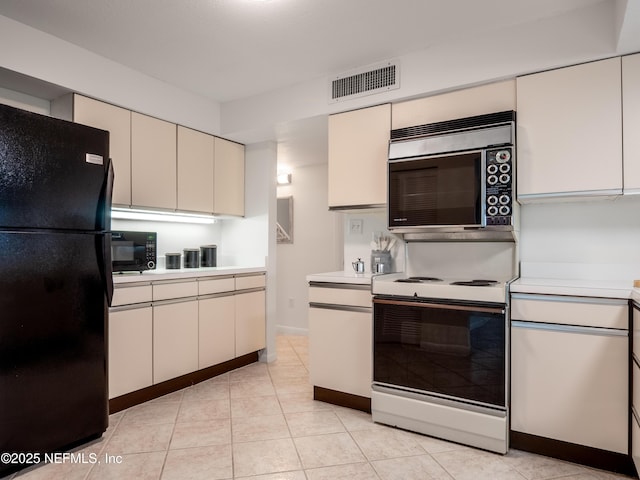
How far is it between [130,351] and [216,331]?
78cm

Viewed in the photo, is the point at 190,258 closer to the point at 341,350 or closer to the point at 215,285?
the point at 215,285

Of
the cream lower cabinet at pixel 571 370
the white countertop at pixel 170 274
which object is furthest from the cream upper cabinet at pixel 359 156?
the cream lower cabinet at pixel 571 370

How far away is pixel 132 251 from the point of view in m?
2.95

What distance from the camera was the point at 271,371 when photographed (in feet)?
11.7

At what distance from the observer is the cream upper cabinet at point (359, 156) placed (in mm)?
2854

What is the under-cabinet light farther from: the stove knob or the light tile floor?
the stove knob

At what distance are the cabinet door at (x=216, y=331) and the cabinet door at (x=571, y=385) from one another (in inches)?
88.8

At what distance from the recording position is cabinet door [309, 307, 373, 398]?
267 centimetres

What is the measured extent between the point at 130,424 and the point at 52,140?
172 centimetres

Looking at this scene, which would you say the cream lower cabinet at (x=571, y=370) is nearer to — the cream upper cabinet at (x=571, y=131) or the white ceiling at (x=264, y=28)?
the cream upper cabinet at (x=571, y=131)

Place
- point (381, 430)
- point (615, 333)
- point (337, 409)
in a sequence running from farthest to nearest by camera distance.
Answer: point (337, 409), point (381, 430), point (615, 333)

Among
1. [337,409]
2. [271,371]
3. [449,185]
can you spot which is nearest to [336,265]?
[271,371]

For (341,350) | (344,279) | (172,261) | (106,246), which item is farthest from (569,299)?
(172,261)

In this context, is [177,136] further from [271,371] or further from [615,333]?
[615,333]
